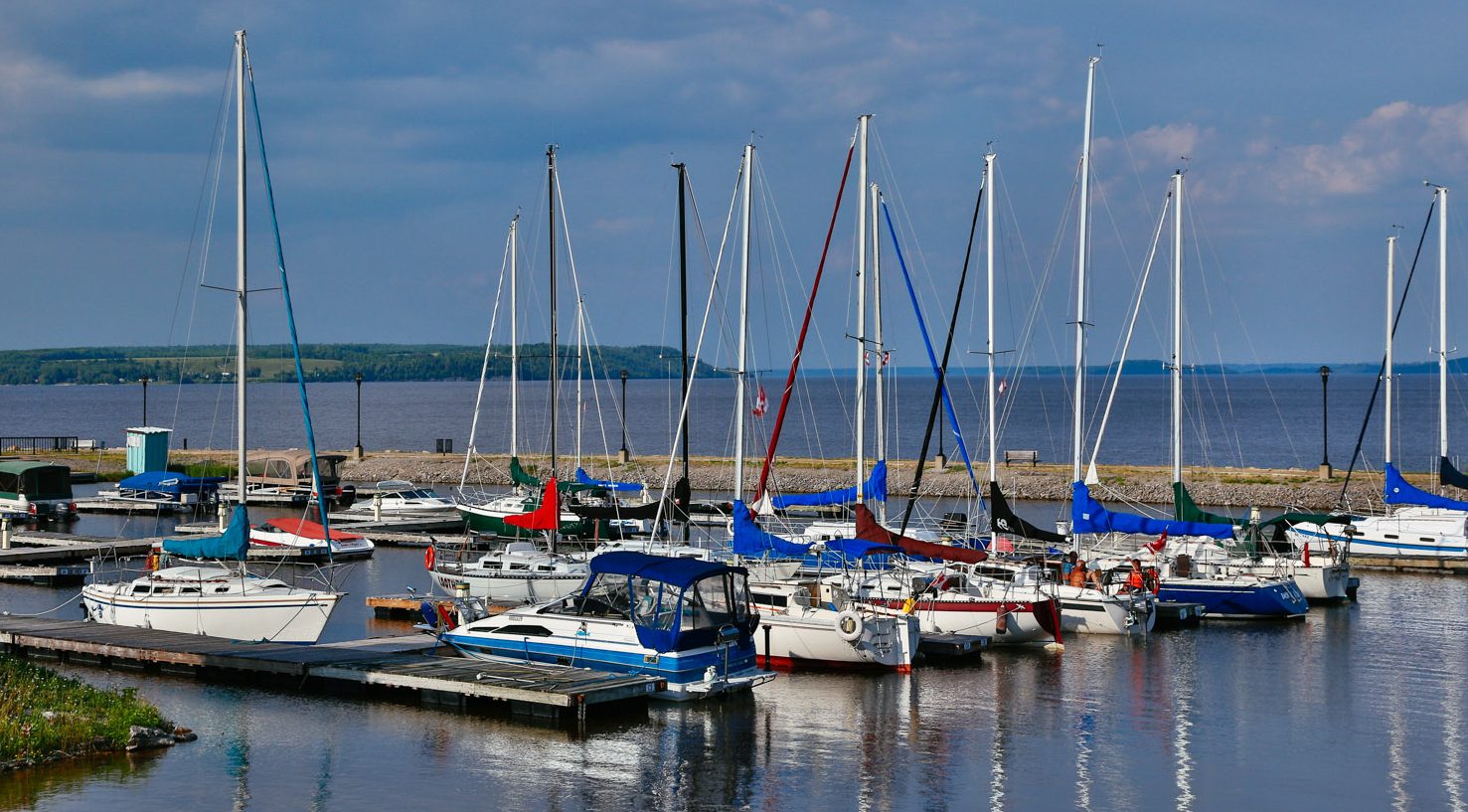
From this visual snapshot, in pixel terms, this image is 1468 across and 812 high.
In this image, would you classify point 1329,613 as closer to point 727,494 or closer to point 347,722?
point 347,722

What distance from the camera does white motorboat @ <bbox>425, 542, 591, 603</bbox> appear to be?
38.5 metres

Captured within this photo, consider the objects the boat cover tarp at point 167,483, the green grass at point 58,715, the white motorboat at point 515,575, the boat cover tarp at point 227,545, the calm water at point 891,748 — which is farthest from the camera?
the boat cover tarp at point 167,483

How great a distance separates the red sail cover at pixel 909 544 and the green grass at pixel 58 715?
1690cm

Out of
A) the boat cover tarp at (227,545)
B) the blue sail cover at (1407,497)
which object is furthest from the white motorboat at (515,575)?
the blue sail cover at (1407,497)

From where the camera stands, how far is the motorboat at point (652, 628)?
26.5 meters

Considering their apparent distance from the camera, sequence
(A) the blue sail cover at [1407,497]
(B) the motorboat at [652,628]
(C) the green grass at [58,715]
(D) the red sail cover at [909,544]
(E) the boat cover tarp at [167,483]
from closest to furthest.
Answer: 1. (C) the green grass at [58,715]
2. (B) the motorboat at [652,628]
3. (D) the red sail cover at [909,544]
4. (A) the blue sail cover at [1407,497]
5. (E) the boat cover tarp at [167,483]

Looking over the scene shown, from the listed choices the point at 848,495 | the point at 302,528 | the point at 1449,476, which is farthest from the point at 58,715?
the point at 1449,476

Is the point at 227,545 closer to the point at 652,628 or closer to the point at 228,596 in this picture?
the point at 228,596

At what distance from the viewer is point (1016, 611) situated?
3400cm

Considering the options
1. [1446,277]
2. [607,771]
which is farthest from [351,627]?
[1446,277]

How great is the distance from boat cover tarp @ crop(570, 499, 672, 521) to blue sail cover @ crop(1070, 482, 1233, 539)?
1286 centimetres

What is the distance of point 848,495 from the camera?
46438 millimetres

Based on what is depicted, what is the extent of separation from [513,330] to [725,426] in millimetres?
123199

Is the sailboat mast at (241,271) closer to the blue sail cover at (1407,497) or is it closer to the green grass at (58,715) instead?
the green grass at (58,715)
